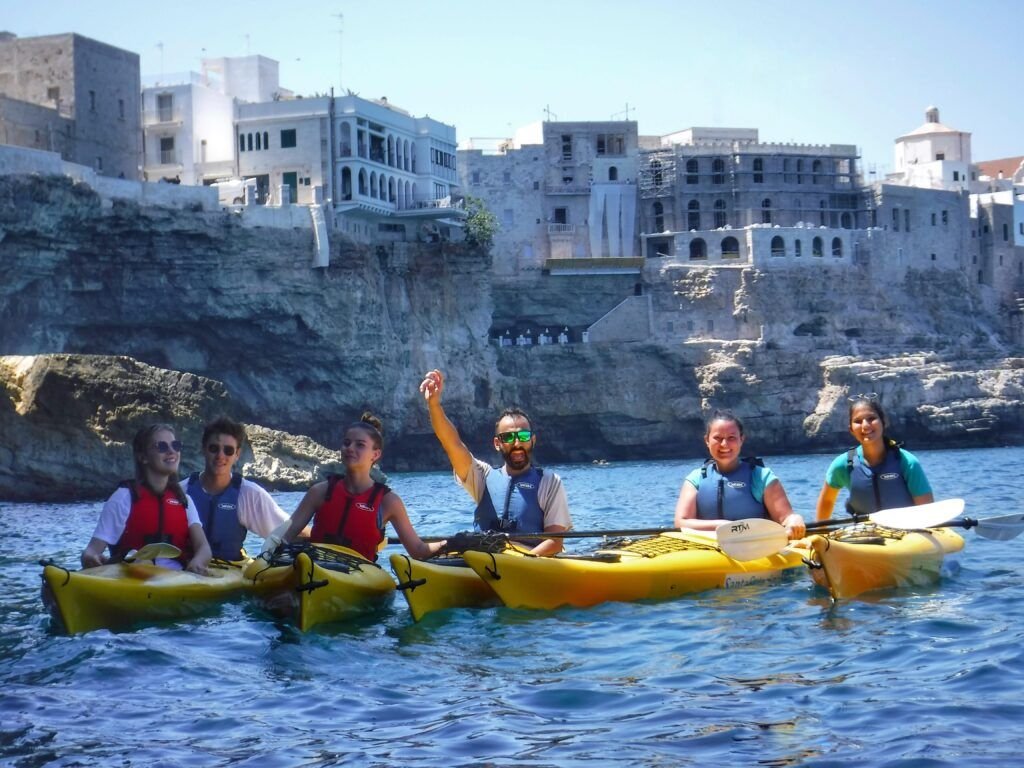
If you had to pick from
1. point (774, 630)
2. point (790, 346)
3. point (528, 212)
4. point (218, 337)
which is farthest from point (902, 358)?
point (774, 630)

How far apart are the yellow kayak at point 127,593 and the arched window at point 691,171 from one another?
6172 cm

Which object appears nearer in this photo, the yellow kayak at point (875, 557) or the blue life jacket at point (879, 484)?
the yellow kayak at point (875, 557)

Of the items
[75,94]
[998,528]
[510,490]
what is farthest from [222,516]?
[75,94]

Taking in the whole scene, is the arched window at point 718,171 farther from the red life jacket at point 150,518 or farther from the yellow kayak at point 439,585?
the red life jacket at point 150,518

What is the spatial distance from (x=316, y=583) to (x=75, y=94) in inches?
1727

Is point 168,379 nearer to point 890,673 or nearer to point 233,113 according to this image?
point 233,113

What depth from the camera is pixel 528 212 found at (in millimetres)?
69875


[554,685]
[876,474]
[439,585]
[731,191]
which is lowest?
[554,685]

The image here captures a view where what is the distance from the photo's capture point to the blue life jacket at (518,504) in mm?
11234

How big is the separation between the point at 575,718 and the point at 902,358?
58603 millimetres

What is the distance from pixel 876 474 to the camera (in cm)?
1217

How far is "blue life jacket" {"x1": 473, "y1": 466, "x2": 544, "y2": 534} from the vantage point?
11.2 metres

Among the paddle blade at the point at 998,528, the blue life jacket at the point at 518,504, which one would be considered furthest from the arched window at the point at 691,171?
the blue life jacket at the point at 518,504

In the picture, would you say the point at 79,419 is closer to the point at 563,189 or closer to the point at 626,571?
the point at 626,571
